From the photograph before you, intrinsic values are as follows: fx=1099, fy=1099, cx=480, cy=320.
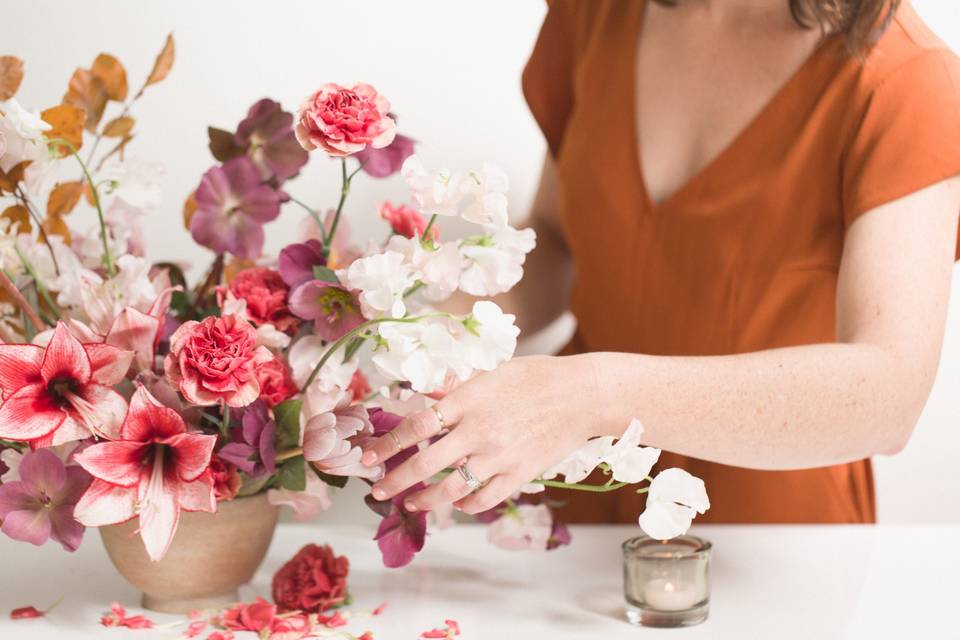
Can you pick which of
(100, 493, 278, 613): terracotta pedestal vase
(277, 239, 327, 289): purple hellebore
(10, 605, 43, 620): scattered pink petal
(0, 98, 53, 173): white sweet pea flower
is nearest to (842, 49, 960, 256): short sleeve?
(277, 239, 327, 289): purple hellebore

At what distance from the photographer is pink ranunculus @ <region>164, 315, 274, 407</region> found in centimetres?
80

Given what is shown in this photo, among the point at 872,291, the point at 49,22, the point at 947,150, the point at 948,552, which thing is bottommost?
the point at 948,552

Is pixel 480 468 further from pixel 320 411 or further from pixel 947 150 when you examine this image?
pixel 947 150

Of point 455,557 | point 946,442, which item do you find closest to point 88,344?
point 455,557

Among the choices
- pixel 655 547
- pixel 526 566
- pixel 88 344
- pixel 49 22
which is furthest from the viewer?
pixel 49 22

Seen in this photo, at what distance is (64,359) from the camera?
80 centimetres

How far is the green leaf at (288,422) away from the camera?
88 centimetres

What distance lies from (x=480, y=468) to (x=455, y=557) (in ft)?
1.14

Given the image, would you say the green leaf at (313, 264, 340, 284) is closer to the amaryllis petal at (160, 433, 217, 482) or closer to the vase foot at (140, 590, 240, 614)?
the amaryllis petal at (160, 433, 217, 482)

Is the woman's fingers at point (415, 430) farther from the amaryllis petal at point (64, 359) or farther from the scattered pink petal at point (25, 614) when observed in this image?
the scattered pink petal at point (25, 614)

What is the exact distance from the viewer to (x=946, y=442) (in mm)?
1550

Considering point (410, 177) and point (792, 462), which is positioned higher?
point (410, 177)

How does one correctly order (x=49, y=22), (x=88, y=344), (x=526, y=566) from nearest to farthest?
1. (x=88, y=344)
2. (x=526, y=566)
3. (x=49, y=22)

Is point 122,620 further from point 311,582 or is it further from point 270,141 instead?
point 270,141
